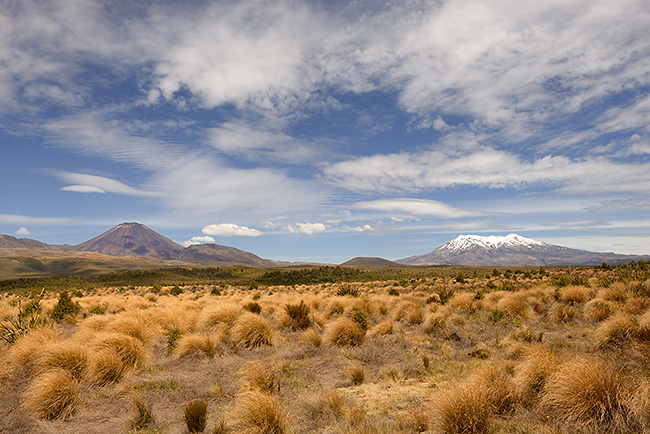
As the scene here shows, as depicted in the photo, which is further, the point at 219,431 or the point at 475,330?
the point at 475,330

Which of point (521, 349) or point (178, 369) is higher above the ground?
point (521, 349)

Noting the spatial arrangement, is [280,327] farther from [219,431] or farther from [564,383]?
[564,383]

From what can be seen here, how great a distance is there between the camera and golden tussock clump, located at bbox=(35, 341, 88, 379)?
7477 millimetres

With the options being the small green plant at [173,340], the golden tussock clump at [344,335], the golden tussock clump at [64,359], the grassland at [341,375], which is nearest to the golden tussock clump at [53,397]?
the grassland at [341,375]

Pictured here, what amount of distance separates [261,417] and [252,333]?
6.06 meters

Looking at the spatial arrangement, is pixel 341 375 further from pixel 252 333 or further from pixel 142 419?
pixel 142 419

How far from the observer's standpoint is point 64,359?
7.59 meters

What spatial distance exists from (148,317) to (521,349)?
14.1 meters

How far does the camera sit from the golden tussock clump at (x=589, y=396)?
4.35m

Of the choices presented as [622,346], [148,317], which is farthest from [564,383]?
[148,317]

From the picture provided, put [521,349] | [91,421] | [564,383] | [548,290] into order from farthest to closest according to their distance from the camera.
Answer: [548,290] → [521,349] → [91,421] → [564,383]

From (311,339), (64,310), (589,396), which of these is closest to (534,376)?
(589,396)

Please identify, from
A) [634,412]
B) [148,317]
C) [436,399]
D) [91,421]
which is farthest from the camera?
[148,317]

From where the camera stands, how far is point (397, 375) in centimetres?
770
